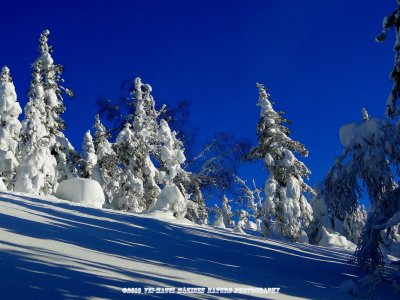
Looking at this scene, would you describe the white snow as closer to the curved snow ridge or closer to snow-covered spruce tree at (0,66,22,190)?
the curved snow ridge

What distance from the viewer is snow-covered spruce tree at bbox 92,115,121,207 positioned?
28.8 m

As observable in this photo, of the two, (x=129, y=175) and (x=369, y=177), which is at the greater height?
(x=129, y=175)

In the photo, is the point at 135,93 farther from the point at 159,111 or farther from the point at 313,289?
the point at 313,289

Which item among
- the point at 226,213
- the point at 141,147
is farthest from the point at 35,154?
the point at 226,213

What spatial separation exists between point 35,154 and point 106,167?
27.3 ft

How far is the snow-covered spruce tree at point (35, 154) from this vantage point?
21.2 meters

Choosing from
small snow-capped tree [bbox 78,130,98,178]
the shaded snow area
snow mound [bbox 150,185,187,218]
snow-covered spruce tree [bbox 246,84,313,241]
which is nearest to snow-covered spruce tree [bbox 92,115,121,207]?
small snow-capped tree [bbox 78,130,98,178]

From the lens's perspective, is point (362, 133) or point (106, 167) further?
point (106, 167)

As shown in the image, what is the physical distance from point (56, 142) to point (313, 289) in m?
23.5

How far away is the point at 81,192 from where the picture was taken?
16.5 meters

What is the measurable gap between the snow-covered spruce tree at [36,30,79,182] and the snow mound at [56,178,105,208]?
988 cm

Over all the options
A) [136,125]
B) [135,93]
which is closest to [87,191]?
[136,125]

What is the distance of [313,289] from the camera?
272 inches

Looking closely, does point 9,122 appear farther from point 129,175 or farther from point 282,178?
point 282,178
